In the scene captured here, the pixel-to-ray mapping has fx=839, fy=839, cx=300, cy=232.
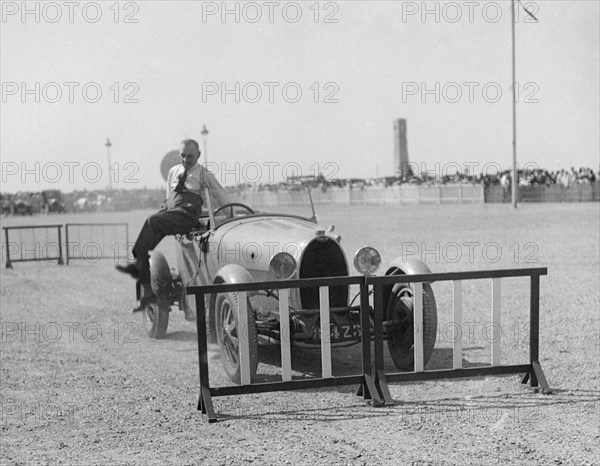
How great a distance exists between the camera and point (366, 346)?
6.84 meters

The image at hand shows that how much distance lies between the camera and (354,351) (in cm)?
877

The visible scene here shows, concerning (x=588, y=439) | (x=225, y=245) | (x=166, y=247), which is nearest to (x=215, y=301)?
(x=225, y=245)

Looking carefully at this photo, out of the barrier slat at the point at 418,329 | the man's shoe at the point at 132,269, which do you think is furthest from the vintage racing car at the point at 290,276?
the man's shoe at the point at 132,269

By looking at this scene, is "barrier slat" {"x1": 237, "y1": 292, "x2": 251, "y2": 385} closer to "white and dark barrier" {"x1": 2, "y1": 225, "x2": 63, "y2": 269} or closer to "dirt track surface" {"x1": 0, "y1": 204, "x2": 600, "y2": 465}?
"dirt track surface" {"x1": 0, "y1": 204, "x2": 600, "y2": 465}

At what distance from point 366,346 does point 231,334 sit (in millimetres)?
1302

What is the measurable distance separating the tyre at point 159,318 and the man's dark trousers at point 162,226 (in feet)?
2.06

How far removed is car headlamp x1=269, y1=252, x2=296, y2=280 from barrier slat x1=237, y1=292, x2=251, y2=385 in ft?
2.07

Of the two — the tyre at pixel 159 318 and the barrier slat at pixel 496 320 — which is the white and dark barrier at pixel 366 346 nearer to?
the barrier slat at pixel 496 320

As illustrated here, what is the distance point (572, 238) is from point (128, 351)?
1479 cm

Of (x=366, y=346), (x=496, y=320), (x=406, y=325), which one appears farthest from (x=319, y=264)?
(x=496, y=320)

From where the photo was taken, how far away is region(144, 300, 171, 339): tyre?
987 centimetres

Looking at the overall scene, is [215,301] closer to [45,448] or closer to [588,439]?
[45,448]

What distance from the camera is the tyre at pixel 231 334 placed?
694cm

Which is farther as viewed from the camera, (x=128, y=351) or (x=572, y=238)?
(x=572, y=238)
